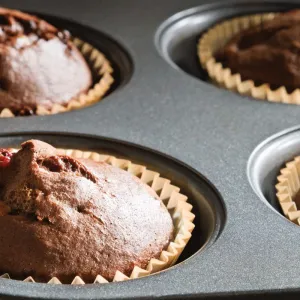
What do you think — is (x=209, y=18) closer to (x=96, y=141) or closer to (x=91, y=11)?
(x=91, y=11)

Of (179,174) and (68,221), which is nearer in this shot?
(68,221)

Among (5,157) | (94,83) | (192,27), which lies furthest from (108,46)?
(5,157)

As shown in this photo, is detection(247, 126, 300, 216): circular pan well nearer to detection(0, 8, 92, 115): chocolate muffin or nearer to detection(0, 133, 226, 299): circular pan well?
detection(0, 133, 226, 299): circular pan well

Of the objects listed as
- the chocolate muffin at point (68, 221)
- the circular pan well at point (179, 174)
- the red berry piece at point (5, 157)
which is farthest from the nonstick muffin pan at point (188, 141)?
the red berry piece at point (5, 157)

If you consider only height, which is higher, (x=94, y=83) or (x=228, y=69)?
(x=228, y=69)

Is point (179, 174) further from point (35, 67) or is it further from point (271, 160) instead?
point (35, 67)

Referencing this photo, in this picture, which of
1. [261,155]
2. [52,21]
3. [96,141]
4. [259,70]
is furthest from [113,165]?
[52,21]
